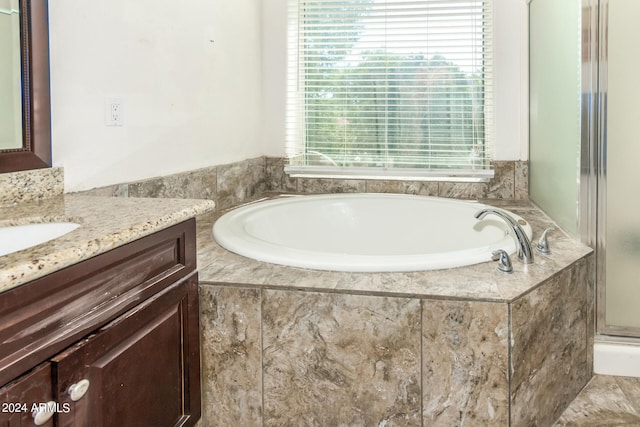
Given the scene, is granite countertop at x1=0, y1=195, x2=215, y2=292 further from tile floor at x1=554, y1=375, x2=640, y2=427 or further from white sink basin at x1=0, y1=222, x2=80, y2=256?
tile floor at x1=554, y1=375, x2=640, y2=427

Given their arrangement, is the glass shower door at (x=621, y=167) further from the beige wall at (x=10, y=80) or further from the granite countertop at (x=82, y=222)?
the beige wall at (x=10, y=80)

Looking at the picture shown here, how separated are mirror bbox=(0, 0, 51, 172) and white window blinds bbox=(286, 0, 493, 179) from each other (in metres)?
1.85

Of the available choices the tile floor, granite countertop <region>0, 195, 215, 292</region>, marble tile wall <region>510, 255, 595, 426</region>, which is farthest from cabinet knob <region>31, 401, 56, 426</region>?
the tile floor

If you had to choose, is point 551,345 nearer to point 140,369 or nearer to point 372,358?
point 372,358

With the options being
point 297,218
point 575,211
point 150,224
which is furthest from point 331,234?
point 150,224

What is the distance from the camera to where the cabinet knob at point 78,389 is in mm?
871

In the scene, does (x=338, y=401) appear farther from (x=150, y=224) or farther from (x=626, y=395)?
(x=626, y=395)

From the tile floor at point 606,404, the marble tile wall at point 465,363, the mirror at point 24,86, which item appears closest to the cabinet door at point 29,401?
the mirror at point 24,86

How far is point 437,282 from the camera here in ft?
4.55

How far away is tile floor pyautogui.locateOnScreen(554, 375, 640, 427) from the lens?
5.24ft

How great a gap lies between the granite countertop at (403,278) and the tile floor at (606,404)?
19.2 inches

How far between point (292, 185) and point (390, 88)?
843 millimetres

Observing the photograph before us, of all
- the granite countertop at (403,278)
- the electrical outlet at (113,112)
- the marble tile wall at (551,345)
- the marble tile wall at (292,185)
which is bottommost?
the marble tile wall at (551,345)

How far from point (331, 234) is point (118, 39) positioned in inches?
53.3
